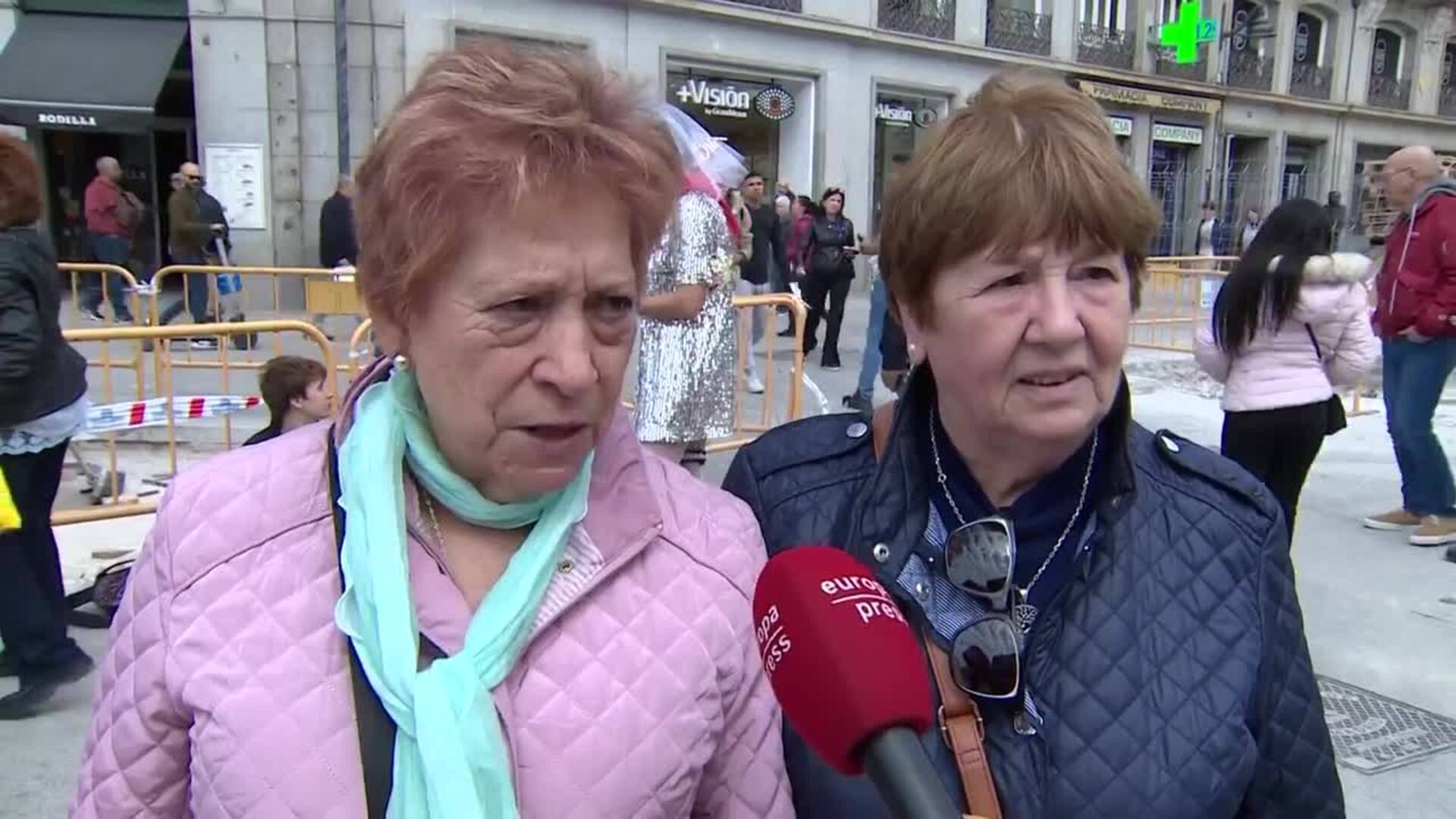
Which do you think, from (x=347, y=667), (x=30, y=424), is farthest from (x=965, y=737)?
(x=30, y=424)

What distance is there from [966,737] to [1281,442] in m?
4.23

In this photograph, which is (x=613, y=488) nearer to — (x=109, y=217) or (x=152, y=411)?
(x=152, y=411)

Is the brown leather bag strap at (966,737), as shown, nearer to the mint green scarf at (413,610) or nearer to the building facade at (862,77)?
the mint green scarf at (413,610)

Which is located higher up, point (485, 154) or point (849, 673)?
point (485, 154)

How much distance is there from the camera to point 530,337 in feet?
4.55

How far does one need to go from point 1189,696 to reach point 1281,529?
0.32m

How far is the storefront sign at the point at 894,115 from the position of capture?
21.5m

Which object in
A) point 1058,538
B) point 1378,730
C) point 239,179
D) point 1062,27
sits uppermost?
point 1062,27

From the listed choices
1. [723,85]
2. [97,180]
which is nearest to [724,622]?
[97,180]

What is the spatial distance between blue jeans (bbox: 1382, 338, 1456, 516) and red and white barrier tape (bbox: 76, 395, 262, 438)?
251 inches

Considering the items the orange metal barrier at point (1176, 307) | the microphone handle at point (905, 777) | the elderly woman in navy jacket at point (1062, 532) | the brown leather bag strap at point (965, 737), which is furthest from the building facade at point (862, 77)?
the orange metal barrier at point (1176, 307)

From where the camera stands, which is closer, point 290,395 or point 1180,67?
point 290,395

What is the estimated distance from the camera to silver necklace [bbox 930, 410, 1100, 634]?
1.56 meters

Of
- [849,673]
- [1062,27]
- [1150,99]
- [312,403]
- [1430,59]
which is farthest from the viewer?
[1430,59]
